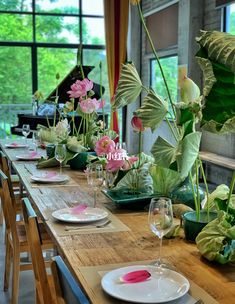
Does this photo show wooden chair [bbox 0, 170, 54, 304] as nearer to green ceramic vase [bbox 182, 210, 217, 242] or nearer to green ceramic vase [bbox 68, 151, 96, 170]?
green ceramic vase [bbox 68, 151, 96, 170]

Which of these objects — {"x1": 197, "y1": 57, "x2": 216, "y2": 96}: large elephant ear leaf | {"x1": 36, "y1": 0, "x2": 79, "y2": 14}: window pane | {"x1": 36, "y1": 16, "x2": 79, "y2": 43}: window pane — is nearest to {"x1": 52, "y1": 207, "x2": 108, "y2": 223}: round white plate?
{"x1": 197, "y1": 57, "x2": 216, "y2": 96}: large elephant ear leaf

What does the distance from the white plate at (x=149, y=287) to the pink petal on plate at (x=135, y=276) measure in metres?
0.01

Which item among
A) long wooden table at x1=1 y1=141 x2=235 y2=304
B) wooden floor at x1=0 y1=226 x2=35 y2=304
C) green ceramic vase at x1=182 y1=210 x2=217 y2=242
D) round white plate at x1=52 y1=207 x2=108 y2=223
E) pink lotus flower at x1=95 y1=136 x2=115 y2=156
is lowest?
wooden floor at x1=0 y1=226 x2=35 y2=304

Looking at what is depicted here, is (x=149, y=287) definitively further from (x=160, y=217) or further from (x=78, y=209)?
(x=78, y=209)

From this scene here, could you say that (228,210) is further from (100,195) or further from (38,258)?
(100,195)

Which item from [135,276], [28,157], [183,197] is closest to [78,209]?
[183,197]

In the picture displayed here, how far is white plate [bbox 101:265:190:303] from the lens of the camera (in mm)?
1424

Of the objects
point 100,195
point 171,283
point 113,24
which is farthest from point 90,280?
point 113,24

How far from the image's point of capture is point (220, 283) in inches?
60.9

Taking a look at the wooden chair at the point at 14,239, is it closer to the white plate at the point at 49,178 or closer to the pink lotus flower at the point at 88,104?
the white plate at the point at 49,178

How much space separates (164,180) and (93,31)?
8058mm

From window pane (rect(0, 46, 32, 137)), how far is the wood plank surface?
4425 mm

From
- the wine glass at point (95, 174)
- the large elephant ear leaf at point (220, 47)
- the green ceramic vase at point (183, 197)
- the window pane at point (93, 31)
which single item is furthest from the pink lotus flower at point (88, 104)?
the window pane at point (93, 31)

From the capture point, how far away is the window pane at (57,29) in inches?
376
